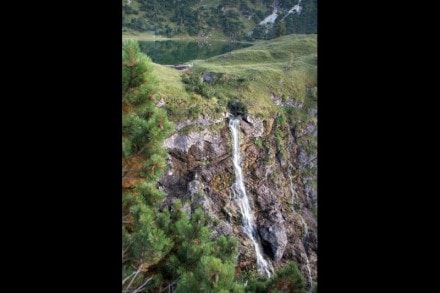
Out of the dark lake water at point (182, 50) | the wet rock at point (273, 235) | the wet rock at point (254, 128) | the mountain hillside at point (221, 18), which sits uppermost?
the mountain hillside at point (221, 18)

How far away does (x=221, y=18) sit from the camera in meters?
23.2

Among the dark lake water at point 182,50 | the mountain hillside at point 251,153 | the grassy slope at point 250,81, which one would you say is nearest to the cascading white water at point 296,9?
the dark lake water at point 182,50

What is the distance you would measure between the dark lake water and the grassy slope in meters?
1.44

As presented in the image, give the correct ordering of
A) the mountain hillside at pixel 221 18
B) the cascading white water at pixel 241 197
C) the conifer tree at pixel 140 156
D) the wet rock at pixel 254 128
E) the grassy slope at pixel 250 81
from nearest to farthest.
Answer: the conifer tree at pixel 140 156
the cascading white water at pixel 241 197
the grassy slope at pixel 250 81
the wet rock at pixel 254 128
the mountain hillside at pixel 221 18

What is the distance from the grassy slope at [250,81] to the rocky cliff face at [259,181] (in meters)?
0.71

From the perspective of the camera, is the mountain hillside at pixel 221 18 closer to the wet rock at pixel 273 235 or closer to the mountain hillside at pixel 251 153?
the mountain hillside at pixel 251 153

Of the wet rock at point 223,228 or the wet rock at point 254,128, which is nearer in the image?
the wet rock at point 223,228

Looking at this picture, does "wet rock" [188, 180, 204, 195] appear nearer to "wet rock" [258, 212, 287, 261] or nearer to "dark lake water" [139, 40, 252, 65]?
"wet rock" [258, 212, 287, 261]

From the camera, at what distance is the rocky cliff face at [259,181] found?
12406 mm
